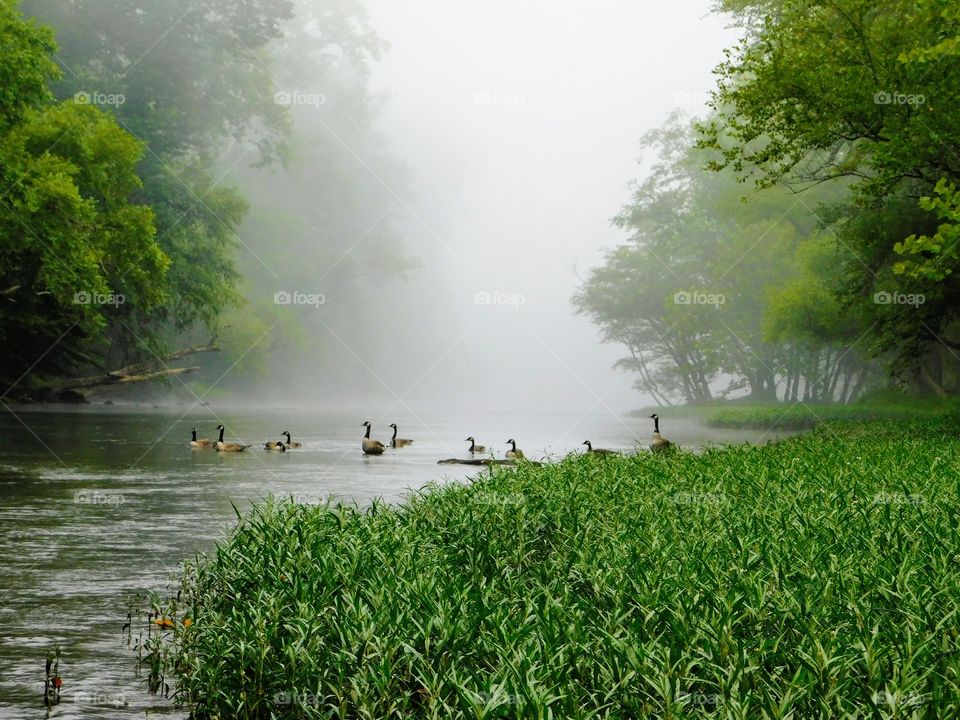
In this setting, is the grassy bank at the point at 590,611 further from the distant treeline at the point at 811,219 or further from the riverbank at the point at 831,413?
the riverbank at the point at 831,413

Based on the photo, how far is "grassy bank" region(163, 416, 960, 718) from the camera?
636 centimetres

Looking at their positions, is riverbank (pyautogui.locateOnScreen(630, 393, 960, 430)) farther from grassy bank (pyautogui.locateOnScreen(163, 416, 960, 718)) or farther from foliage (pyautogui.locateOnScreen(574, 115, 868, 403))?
grassy bank (pyautogui.locateOnScreen(163, 416, 960, 718))

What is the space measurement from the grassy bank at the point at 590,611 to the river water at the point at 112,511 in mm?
901

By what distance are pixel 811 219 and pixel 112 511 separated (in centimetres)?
4550

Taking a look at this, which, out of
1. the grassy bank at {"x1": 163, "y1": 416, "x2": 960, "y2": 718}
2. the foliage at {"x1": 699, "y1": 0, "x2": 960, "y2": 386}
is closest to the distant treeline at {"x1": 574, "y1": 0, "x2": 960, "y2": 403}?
the foliage at {"x1": 699, "y1": 0, "x2": 960, "y2": 386}

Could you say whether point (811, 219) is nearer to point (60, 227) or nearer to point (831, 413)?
point (831, 413)

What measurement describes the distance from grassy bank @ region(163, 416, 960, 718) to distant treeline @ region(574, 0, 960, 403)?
1276 centimetres

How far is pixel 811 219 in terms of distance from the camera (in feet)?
185

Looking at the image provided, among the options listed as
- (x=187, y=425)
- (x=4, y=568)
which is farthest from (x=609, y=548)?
(x=187, y=425)

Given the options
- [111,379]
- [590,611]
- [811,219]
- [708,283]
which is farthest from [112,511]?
[708,283]

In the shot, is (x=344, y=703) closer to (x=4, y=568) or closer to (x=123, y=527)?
(x=4, y=568)

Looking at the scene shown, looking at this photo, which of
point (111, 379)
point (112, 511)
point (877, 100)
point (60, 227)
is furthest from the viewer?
point (111, 379)

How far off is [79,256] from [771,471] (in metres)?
25.9

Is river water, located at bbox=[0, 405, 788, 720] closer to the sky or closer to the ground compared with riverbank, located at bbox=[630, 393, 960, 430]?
closer to the ground
